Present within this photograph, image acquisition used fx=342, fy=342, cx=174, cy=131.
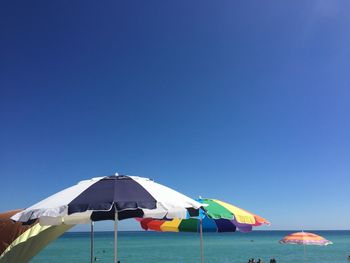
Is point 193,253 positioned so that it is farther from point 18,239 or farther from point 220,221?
point 18,239

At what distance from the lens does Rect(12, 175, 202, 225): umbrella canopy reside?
4227mm

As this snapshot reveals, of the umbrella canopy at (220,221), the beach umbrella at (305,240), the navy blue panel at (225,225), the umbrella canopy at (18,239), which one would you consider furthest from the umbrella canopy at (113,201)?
the beach umbrella at (305,240)

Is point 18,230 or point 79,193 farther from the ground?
point 79,193

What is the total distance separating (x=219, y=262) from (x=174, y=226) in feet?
103

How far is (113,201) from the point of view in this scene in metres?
4.24

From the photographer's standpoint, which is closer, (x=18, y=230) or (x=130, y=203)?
(x=130, y=203)

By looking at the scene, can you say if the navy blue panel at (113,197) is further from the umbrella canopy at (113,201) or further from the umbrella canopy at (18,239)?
the umbrella canopy at (18,239)

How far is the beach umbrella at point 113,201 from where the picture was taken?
4.23 meters

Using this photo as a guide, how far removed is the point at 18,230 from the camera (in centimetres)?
671

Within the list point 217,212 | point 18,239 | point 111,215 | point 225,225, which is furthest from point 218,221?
point 18,239

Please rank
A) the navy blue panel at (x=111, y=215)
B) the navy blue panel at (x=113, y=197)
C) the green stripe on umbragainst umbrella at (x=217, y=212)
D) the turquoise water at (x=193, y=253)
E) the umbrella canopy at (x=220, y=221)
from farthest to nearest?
the turquoise water at (x=193, y=253) → the umbrella canopy at (x=220, y=221) → the green stripe on umbragainst umbrella at (x=217, y=212) → the navy blue panel at (x=111, y=215) → the navy blue panel at (x=113, y=197)

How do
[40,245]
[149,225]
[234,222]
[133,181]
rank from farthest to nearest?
[149,225] → [40,245] → [234,222] → [133,181]

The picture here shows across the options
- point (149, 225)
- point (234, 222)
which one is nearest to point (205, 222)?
point (234, 222)

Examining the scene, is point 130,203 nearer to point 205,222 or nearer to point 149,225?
point 205,222
